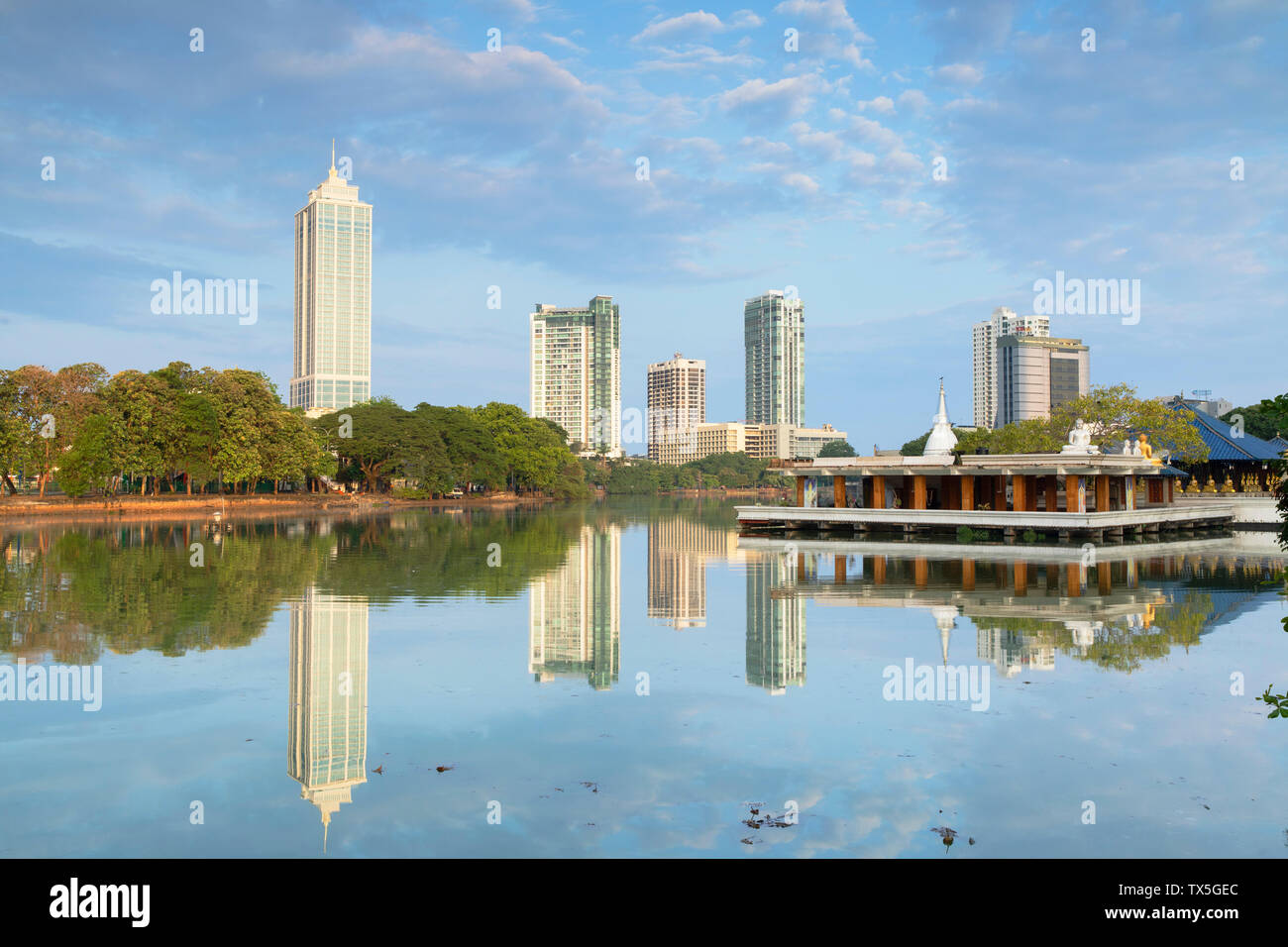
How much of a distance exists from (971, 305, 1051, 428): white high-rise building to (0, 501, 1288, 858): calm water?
169244 millimetres

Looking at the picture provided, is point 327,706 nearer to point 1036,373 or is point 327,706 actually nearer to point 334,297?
point 1036,373

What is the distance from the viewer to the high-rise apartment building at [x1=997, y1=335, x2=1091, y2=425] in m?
153

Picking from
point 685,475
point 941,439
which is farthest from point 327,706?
point 685,475

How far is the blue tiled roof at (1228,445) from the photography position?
5434cm

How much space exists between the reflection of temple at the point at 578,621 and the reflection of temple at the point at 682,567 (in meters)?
1.03

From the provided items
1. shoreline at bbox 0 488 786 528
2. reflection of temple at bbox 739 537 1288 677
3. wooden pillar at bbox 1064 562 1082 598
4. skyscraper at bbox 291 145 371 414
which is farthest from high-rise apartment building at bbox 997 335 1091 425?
wooden pillar at bbox 1064 562 1082 598

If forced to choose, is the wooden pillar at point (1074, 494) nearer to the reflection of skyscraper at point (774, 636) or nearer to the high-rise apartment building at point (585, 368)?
the reflection of skyscraper at point (774, 636)

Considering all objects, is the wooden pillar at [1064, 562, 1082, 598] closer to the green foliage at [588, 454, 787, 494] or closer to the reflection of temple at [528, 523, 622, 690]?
the reflection of temple at [528, 523, 622, 690]

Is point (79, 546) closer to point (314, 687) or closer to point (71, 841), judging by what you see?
point (314, 687)

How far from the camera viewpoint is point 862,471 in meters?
43.6

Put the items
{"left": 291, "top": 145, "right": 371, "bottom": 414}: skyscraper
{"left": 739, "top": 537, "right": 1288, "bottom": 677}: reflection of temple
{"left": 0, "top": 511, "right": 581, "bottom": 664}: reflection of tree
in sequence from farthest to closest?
{"left": 291, "top": 145, "right": 371, "bottom": 414}: skyscraper, {"left": 0, "top": 511, "right": 581, "bottom": 664}: reflection of tree, {"left": 739, "top": 537, "right": 1288, "bottom": 677}: reflection of temple

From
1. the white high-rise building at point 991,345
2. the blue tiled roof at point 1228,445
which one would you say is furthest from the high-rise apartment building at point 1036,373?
the blue tiled roof at point 1228,445
